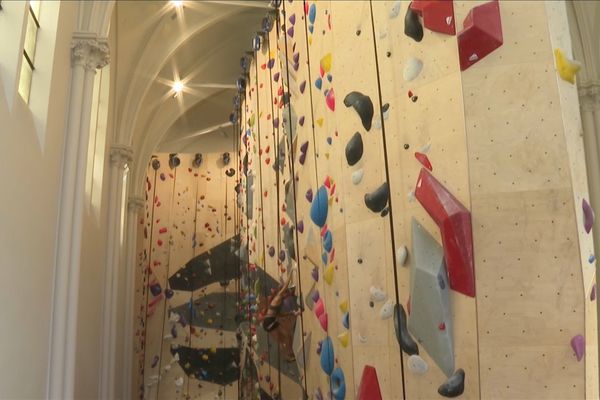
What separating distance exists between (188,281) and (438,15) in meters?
10.5

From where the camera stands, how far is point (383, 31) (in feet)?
13.4

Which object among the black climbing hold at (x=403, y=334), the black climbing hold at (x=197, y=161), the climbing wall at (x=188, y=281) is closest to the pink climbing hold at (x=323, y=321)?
the black climbing hold at (x=403, y=334)

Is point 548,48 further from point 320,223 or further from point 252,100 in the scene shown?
point 252,100

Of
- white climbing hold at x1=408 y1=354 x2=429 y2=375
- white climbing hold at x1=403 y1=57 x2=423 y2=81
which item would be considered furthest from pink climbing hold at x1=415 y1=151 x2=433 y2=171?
white climbing hold at x1=408 y1=354 x2=429 y2=375

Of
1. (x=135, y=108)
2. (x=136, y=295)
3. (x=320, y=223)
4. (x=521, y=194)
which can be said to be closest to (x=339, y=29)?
(x=320, y=223)

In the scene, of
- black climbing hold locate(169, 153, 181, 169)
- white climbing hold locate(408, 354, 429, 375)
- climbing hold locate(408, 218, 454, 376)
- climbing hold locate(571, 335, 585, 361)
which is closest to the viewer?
climbing hold locate(571, 335, 585, 361)

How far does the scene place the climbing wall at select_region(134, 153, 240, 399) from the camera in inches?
502

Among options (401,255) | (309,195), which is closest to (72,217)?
(309,195)

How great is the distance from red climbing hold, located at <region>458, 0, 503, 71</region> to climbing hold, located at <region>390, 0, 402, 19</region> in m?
0.55

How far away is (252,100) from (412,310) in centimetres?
573

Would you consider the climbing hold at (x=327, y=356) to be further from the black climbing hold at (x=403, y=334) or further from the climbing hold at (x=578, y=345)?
the climbing hold at (x=578, y=345)

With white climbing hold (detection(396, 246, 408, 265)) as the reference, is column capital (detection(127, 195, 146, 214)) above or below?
above

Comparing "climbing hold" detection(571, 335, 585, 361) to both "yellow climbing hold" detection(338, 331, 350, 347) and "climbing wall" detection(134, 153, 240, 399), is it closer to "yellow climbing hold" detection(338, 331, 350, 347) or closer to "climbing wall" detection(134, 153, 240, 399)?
"yellow climbing hold" detection(338, 331, 350, 347)

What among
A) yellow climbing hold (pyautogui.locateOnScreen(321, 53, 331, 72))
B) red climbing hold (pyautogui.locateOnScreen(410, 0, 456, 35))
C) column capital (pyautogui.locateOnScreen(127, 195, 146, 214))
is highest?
column capital (pyautogui.locateOnScreen(127, 195, 146, 214))
